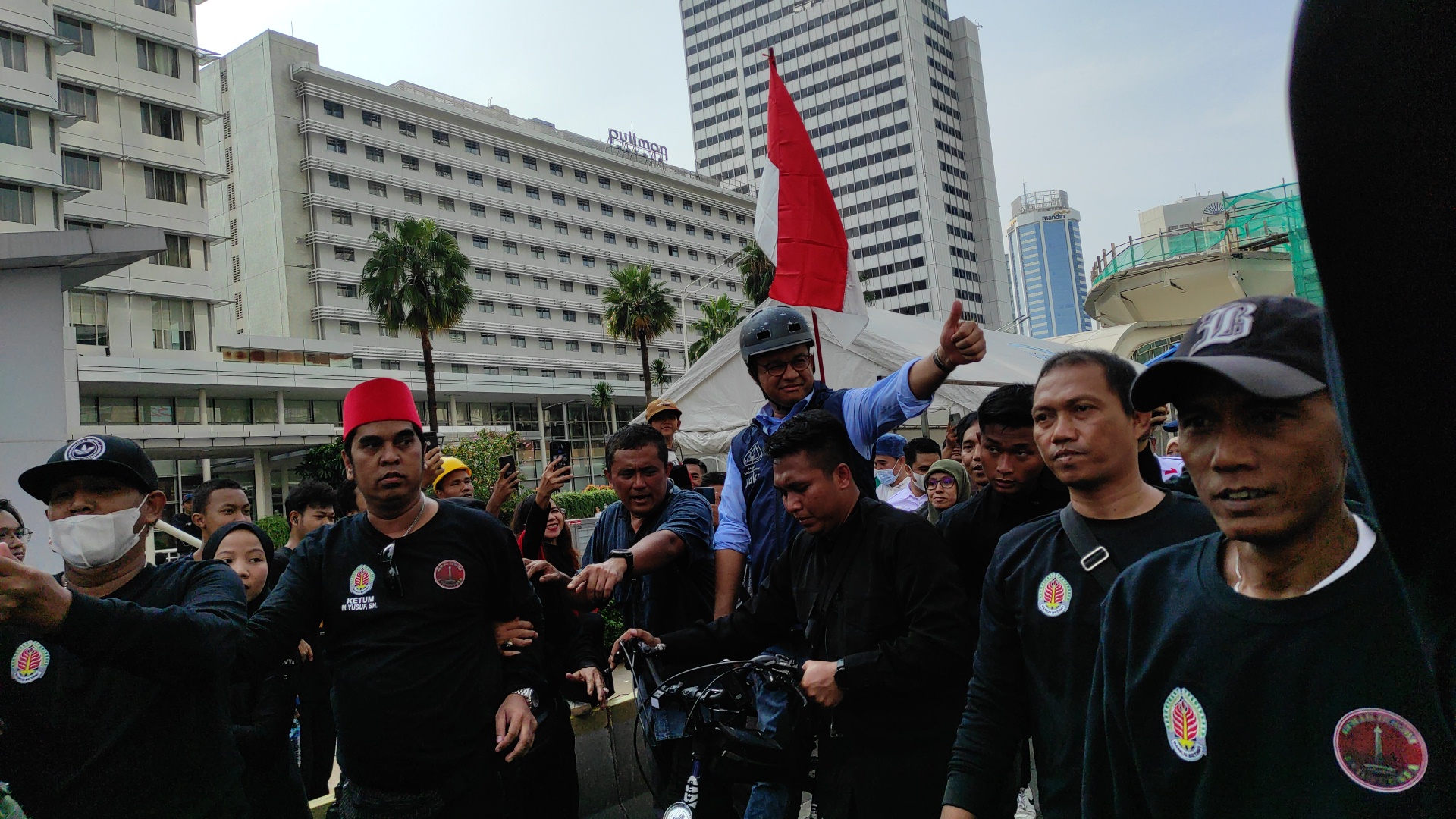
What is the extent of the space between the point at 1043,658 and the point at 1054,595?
17 centimetres

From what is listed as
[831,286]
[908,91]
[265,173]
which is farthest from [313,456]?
[908,91]

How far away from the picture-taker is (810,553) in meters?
3.36

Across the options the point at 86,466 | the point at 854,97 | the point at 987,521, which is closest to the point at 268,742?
the point at 86,466

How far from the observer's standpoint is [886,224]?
103125 mm

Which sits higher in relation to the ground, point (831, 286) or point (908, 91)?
point (908, 91)

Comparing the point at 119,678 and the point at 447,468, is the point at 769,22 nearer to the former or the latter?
the point at 447,468

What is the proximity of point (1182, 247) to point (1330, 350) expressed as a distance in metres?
29.6

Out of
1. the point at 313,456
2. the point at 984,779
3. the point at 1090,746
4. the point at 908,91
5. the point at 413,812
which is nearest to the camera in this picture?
the point at 1090,746

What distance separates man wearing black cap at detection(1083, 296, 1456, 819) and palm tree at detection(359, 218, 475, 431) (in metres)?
38.8

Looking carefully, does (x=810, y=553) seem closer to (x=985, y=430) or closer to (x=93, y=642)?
(x=985, y=430)

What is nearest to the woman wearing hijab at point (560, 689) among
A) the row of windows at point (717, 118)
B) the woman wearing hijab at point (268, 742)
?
the woman wearing hijab at point (268, 742)

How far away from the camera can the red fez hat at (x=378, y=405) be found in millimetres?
3436

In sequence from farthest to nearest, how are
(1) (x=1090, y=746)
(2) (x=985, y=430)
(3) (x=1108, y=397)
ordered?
(2) (x=985, y=430) < (3) (x=1108, y=397) < (1) (x=1090, y=746)

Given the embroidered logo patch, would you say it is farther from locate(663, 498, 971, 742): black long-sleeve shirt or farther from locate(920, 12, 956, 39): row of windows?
locate(920, 12, 956, 39): row of windows
